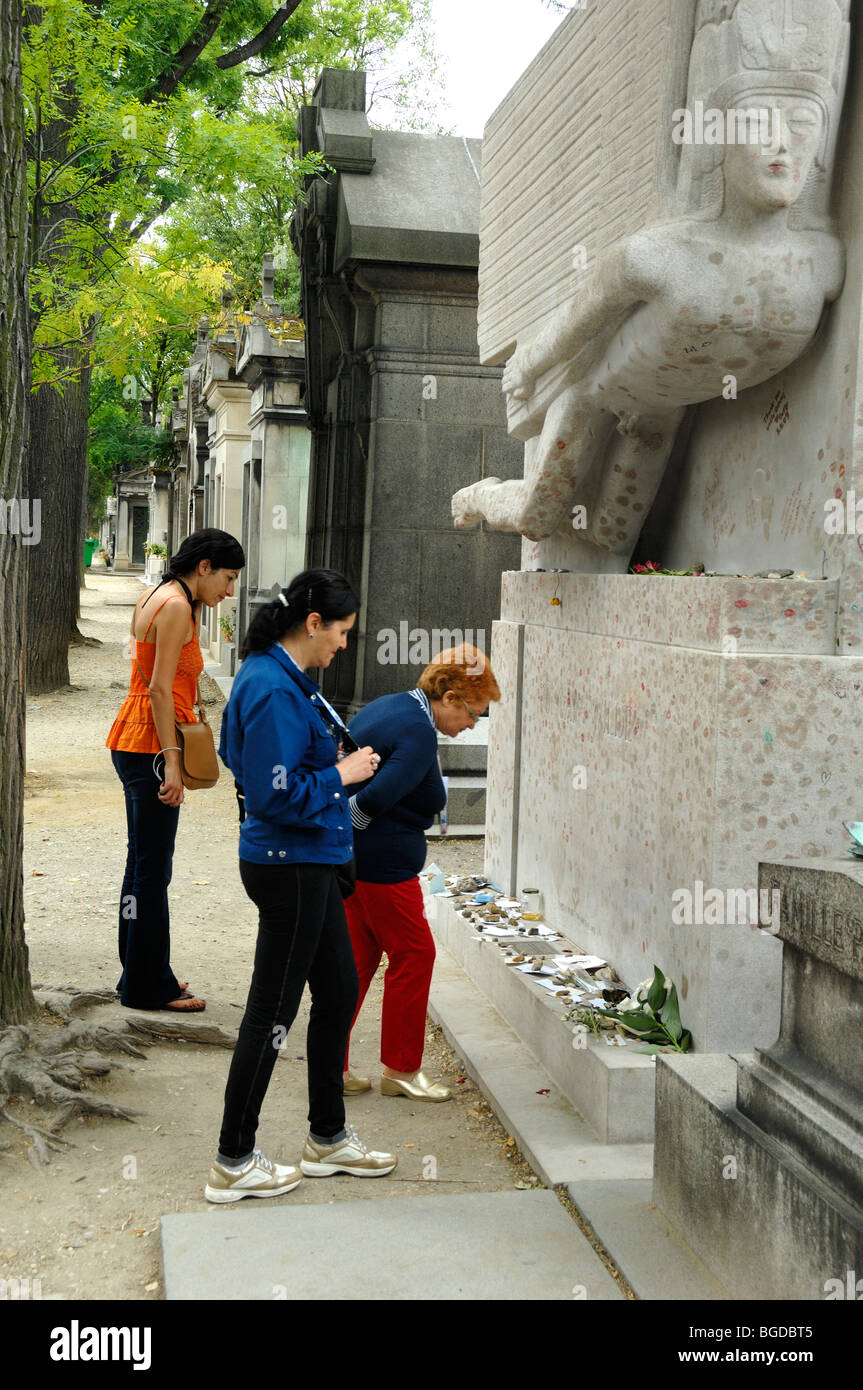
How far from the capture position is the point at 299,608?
11.8 ft

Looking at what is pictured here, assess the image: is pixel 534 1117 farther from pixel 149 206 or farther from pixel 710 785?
pixel 149 206

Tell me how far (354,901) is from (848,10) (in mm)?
3081

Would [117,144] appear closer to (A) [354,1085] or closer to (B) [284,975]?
(A) [354,1085]

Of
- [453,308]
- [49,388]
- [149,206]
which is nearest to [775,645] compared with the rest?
[453,308]

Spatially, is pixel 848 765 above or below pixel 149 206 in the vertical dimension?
below

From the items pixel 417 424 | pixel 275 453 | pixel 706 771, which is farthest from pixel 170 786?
pixel 275 453

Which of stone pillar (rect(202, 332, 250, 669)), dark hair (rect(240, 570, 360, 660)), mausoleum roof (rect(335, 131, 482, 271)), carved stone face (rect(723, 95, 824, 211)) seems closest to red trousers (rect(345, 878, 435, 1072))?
dark hair (rect(240, 570, 360, 660))

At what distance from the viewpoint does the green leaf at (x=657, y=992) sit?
4074mm

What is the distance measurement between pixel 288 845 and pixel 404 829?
0.98 m

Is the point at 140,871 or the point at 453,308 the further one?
the point at 453,308

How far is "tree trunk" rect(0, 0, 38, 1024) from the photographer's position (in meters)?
4.36

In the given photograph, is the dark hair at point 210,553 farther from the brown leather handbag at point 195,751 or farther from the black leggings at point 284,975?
the black leggings at point 284,975

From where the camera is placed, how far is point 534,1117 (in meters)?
4.13

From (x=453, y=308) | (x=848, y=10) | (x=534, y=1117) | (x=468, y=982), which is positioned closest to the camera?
(x=848, y=10)
